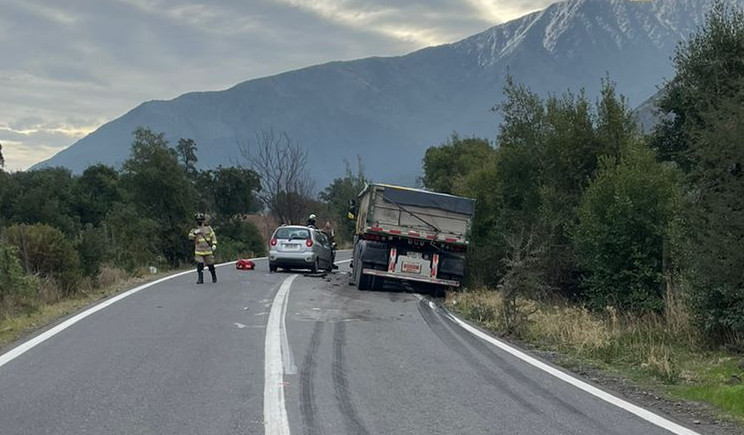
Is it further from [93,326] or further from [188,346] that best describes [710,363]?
[93,326]

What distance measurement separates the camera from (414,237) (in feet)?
63.1

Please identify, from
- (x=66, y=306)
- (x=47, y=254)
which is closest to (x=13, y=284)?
(x=66, y=306)

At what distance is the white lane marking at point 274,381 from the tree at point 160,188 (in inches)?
841

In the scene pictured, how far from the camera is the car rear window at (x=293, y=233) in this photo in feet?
81.6

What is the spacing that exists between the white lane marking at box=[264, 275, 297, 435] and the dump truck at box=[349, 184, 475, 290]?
6373mm

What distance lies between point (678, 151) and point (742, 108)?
6.77 meters

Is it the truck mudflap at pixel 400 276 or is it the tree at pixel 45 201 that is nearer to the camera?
the truck mudflap at pixel 400 276

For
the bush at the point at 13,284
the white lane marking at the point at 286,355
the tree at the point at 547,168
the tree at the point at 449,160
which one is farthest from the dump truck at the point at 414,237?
the tree at the point at 449,160

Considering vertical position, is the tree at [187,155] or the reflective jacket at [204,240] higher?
the tree at [187,155]

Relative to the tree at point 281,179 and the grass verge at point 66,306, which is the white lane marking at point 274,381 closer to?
the grass verge at point 66,306

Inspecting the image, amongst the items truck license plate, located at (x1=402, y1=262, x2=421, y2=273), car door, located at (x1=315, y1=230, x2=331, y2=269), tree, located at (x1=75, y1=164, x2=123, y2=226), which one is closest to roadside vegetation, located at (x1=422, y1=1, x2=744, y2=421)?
truck license plate, located at (x1=402, y1=262, x2=421, y2=273)

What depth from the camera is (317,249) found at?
2534cm

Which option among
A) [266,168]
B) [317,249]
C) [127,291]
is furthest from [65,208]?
[127,291]

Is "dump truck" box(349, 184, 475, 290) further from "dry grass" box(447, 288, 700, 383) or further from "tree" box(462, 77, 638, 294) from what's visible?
"dry grass" box(447, 288, 700, 383)
